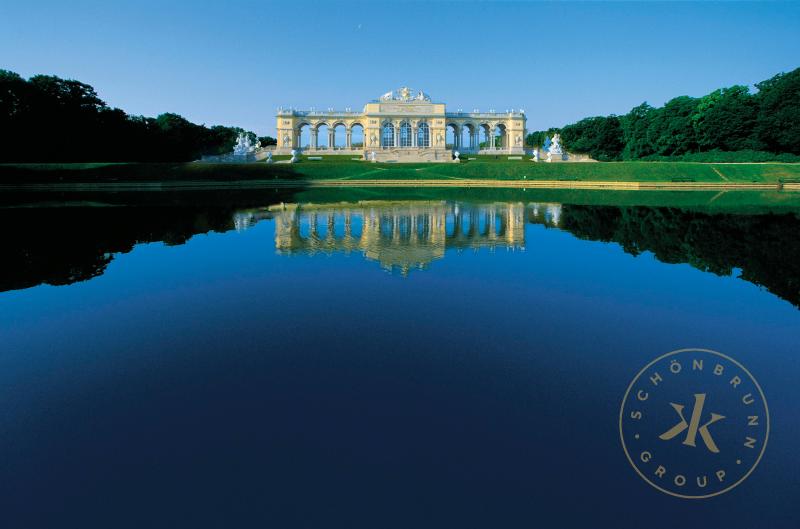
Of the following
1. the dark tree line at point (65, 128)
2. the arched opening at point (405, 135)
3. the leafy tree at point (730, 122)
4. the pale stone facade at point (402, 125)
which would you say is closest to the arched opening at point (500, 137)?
the pale stone facade at point (402, 125)

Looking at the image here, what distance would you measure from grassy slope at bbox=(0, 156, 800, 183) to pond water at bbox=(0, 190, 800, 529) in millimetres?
35275

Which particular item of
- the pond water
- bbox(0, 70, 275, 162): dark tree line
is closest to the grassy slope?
bbox(0, 70, 275, 162): dark tree line

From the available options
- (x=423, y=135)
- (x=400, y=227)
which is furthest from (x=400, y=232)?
(x=423, y=135)

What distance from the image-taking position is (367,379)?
6.66 meters

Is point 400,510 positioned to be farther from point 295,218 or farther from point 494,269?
point 295,218

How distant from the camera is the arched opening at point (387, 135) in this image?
87250 mm

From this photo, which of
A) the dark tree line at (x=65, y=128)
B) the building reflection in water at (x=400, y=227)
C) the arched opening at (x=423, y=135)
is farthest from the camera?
the arched opening at (x=423, y=135)

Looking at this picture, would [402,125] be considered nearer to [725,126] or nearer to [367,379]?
[725,126]

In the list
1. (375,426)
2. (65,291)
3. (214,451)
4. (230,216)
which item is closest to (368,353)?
(375,426)

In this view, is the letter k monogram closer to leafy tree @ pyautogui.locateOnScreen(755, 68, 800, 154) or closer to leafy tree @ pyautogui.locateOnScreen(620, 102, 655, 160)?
leafy tree @ pyautogui.locateOnScreen(755, 68, 800, 154)

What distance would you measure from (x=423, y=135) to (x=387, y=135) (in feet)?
19.7

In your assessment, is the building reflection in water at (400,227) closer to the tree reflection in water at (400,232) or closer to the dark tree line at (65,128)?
the tree reflection in water at (400,232)

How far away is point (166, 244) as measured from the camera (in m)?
17.0

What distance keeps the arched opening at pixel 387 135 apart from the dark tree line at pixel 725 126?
36.5m
